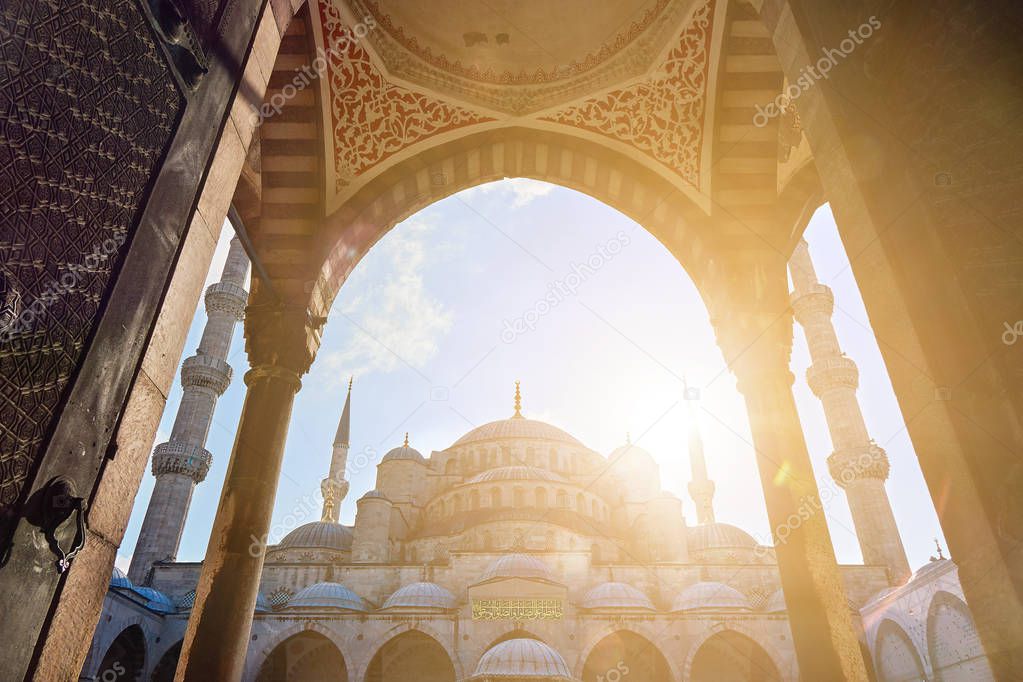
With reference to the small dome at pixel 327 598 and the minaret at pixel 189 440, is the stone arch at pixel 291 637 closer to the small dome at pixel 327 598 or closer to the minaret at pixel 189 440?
the small dome at pixel 327 598

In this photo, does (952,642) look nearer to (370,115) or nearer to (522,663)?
(522,663)

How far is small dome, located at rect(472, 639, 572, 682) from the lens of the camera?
42.1 ft

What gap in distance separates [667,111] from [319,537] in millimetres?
24257

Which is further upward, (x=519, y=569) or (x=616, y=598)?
(x=519, y=569)

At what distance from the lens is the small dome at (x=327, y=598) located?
19.9 meters

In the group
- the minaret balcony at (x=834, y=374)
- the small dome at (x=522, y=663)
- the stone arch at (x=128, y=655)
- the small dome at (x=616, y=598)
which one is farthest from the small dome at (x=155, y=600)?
the minaret balcony at (x=834, y=374)

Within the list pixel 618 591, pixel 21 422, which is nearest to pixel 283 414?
pixel 21 422

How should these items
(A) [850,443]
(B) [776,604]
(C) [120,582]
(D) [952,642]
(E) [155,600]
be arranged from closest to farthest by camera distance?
(D) [952,642], (C) [120,582], (E) [155,600], (B) [776,604], (A) [850,443]

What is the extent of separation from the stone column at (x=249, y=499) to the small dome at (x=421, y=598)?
1598 cm

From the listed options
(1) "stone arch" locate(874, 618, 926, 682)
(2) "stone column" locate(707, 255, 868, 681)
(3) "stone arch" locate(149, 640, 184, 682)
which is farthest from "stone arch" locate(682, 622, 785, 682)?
(2) "stone column" locate(707, 255, 868, 681)

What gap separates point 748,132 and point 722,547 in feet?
77.8

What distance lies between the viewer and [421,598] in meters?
20.2

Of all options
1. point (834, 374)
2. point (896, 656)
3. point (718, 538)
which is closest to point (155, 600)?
point (718, 538)

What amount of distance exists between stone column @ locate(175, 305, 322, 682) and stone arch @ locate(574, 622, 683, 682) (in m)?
16.6
